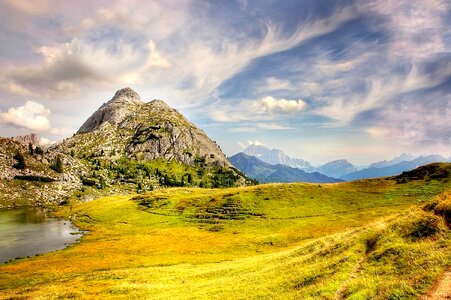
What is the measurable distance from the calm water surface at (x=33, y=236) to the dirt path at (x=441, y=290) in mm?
113657

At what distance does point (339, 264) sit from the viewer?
29.4 m

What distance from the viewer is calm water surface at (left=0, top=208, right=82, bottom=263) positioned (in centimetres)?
10850

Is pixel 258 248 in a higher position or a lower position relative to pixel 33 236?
higher

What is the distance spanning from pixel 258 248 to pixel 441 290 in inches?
2831

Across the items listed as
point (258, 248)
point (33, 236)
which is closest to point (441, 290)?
point (258, 248)

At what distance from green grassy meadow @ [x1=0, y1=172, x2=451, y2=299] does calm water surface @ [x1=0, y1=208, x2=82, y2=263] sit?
8.95 m

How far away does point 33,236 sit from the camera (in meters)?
134

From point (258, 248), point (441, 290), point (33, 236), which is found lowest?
point (33, 236)

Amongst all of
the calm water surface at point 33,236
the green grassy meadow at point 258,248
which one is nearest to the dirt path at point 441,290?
the green grassy meadow at point 258,248

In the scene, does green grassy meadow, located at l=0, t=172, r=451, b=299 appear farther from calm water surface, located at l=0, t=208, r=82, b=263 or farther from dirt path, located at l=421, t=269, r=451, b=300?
calm water surface, located at l=0, t=208, r=82, b=263

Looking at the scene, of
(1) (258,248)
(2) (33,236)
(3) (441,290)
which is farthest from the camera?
(2) (33,236)

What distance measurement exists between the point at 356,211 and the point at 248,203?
164 feet

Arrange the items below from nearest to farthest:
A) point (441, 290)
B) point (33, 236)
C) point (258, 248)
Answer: point (441, 290) < point (258, 248) < point (33, 236)

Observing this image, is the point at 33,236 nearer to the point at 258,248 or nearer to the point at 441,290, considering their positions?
the point at 258,248
